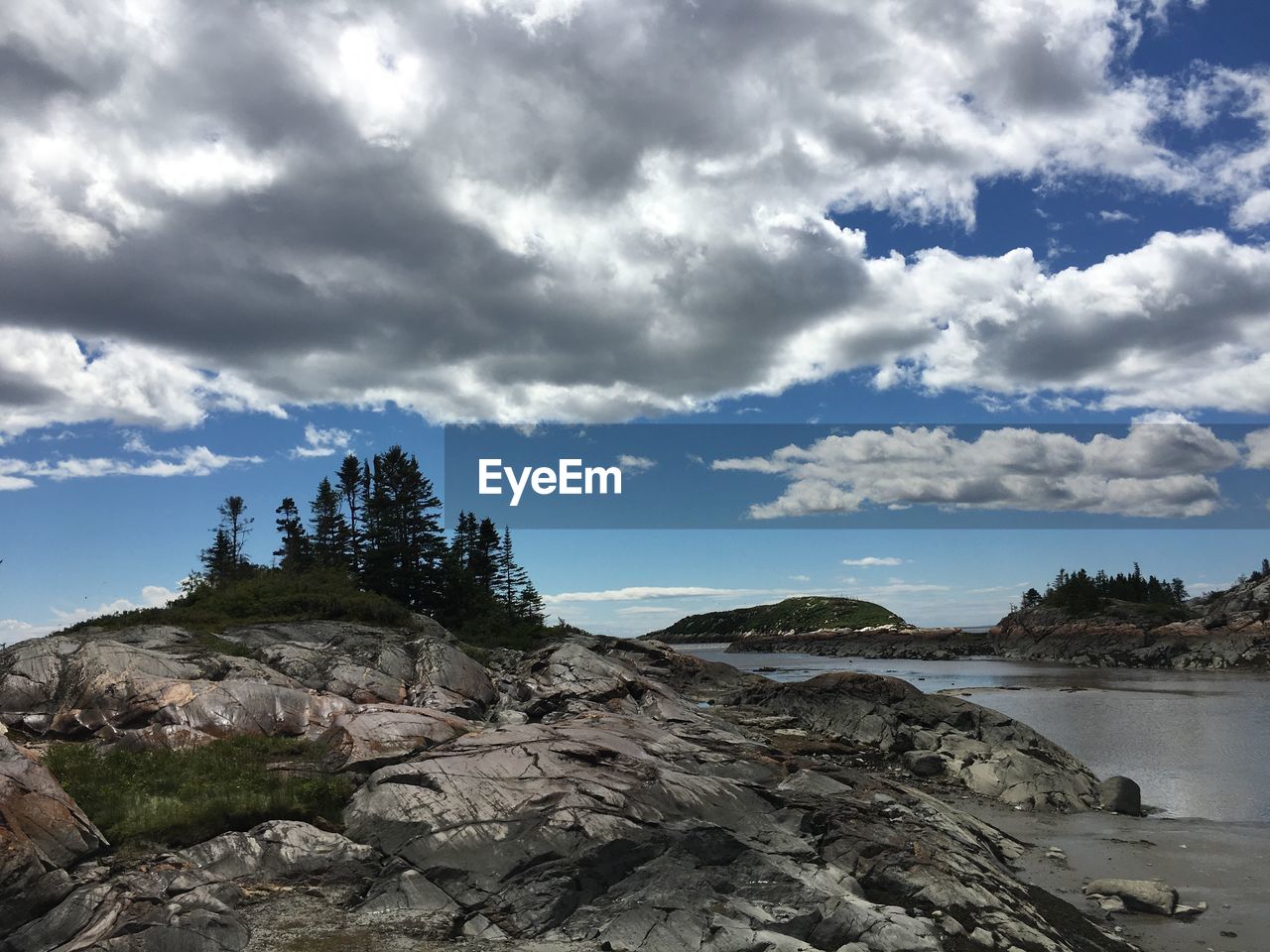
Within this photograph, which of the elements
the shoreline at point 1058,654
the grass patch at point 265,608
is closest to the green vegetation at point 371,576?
the grass patch at point 265,608

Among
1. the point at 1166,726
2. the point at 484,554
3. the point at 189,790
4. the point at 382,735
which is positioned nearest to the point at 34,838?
the point at 189,790

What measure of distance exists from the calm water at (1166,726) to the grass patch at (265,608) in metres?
38.6

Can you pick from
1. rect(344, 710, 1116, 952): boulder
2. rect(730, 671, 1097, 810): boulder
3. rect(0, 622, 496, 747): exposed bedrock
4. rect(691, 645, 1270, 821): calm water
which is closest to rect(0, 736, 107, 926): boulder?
rect(344, 710, 1116, 952): boulder

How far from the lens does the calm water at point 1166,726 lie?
96.1ft

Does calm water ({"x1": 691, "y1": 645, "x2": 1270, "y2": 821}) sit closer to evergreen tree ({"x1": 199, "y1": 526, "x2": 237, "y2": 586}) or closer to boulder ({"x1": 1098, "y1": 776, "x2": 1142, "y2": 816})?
boulder ({"x1": 1098, "y1": 776, "x2": 1142, "y2": 816})

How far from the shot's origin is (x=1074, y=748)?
129 feet

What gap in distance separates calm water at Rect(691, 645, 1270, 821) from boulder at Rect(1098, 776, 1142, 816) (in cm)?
109

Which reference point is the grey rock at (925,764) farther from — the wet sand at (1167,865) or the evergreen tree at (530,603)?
the evergreen tree at (530,603)

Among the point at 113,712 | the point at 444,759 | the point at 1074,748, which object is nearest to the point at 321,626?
the point at 113,712

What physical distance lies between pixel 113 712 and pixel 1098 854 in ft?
94.2

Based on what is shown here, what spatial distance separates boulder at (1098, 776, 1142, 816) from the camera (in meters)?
25.8

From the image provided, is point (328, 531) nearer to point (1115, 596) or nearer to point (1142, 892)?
point (1142, 892)

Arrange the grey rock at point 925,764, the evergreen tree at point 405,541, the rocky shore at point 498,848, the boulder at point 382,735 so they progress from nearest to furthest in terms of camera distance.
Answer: the rocky shore at point 498,848
the boulder at point 382,735
the grey rock at point 925,764
the evergreen tree at point 405,541

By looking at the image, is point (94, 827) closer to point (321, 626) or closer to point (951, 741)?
point (321, 626)
